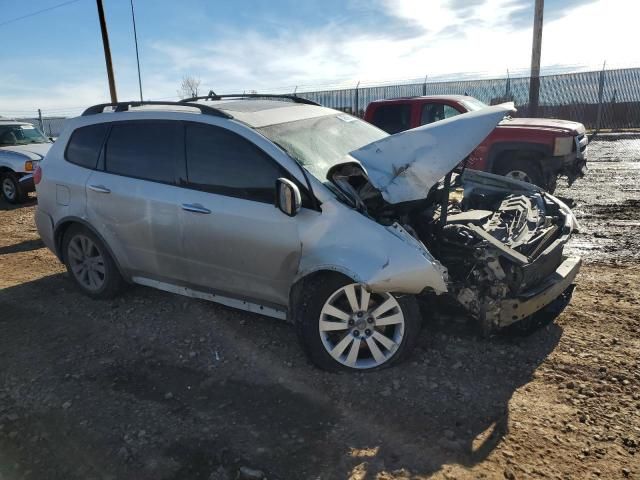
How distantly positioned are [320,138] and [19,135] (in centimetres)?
982

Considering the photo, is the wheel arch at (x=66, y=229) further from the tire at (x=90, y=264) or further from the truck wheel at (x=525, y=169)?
the truck wheel at (x=525, y=169)

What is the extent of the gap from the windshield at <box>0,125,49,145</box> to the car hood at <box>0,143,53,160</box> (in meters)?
0.28

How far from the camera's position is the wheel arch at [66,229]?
→ 4484 millimetres

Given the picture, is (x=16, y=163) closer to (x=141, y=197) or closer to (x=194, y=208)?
(x=141, y=197)

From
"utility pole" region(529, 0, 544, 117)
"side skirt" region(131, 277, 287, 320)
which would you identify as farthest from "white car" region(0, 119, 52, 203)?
"utility pole" region(529, 0, 544, 117)

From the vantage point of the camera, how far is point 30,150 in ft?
33.9

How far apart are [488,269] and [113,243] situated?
3160 mm

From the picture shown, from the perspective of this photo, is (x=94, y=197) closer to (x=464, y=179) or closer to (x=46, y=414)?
(x=46, y=414)

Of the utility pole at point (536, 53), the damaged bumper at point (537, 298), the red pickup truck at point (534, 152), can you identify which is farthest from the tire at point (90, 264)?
the utility pole at point (536, 53)

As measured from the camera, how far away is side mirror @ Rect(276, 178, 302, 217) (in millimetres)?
3244

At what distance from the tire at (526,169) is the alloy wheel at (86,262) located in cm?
611

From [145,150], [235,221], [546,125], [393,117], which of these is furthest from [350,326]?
[393,117]

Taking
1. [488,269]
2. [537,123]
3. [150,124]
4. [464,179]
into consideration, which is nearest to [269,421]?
[488,269]

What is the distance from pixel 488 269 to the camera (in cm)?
325
